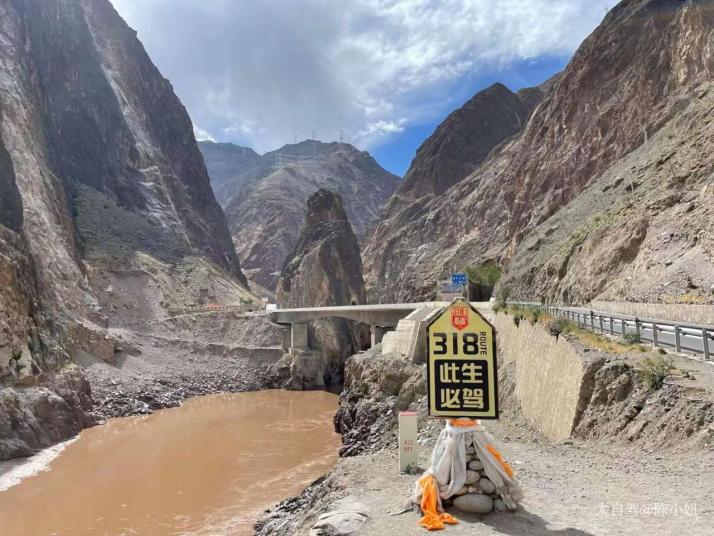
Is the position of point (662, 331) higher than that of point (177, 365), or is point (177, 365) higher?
point (662, 331)

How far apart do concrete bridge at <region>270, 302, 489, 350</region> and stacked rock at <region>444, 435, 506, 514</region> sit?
1312 inches

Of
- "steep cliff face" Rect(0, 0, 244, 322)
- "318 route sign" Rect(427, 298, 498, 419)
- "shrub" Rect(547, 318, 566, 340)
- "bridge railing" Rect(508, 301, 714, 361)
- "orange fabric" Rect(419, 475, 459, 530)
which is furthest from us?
"steep cliff face" Rect(0, 0, 244, 322)

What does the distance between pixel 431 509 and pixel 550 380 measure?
8.00 meters

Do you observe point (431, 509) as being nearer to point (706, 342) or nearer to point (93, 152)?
point (706, 342)

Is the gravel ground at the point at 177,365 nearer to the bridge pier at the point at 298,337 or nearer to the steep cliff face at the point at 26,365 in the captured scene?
the bridge pier at the point at 298,337

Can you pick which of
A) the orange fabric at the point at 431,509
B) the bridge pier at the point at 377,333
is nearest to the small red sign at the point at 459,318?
the orange fabric at the point at 431,509

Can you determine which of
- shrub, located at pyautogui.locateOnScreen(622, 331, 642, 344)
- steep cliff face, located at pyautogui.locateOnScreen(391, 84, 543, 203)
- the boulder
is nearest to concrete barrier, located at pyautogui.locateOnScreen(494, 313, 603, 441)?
shrub, located at pyautogui.locateOnScreen(622, 331, 642, 344)

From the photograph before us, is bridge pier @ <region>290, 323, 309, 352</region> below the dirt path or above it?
above

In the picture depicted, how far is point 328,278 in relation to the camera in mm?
75250

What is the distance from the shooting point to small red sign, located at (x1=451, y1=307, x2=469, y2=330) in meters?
8.09

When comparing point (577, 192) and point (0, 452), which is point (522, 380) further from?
point (577, 192)

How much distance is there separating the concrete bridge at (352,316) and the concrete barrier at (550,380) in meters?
22.4

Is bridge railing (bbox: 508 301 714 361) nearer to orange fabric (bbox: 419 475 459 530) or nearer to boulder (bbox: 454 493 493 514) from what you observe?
boulder (bbox: 454 493 493 514)

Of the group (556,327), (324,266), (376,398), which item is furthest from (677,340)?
(324,266)
